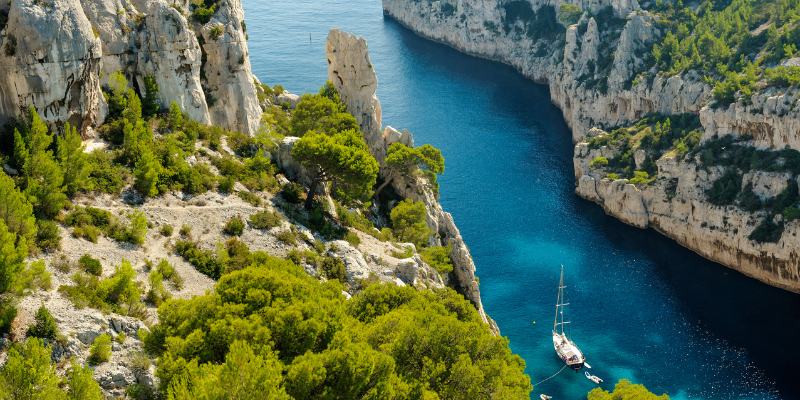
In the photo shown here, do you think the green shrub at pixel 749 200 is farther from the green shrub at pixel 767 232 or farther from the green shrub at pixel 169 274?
the green shrub at pixel 169 274

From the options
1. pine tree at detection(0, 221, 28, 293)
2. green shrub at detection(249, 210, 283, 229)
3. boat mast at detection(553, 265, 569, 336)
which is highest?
pine tree at detection(0, 221, 28, 293)

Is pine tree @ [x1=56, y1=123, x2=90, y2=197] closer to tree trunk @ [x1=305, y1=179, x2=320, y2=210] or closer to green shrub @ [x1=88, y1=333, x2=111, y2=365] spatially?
green shrub @ [x1=88, y1=333, x2=111, y2=365]

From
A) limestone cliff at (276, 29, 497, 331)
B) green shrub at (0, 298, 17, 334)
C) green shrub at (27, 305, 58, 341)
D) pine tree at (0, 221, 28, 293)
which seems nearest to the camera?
green shrub at (0, 298, 17, 334)

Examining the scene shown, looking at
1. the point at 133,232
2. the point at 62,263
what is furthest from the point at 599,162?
the point at 62,263

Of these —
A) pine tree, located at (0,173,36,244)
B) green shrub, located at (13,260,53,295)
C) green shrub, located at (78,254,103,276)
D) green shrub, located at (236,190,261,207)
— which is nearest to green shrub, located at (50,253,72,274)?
green shrub, located at (78,254,103,276)

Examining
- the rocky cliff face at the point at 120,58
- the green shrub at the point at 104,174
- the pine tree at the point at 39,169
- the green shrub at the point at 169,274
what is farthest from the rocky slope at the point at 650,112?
the pine tree at the point at 39,169

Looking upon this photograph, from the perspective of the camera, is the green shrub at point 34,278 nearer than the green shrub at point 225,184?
Yes

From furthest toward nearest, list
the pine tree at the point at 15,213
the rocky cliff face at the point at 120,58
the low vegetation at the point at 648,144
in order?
the low vegetation at the point at 648,144 → the rocky cliff face at the point at 120,58 → the pine tree at the point at 15,213
